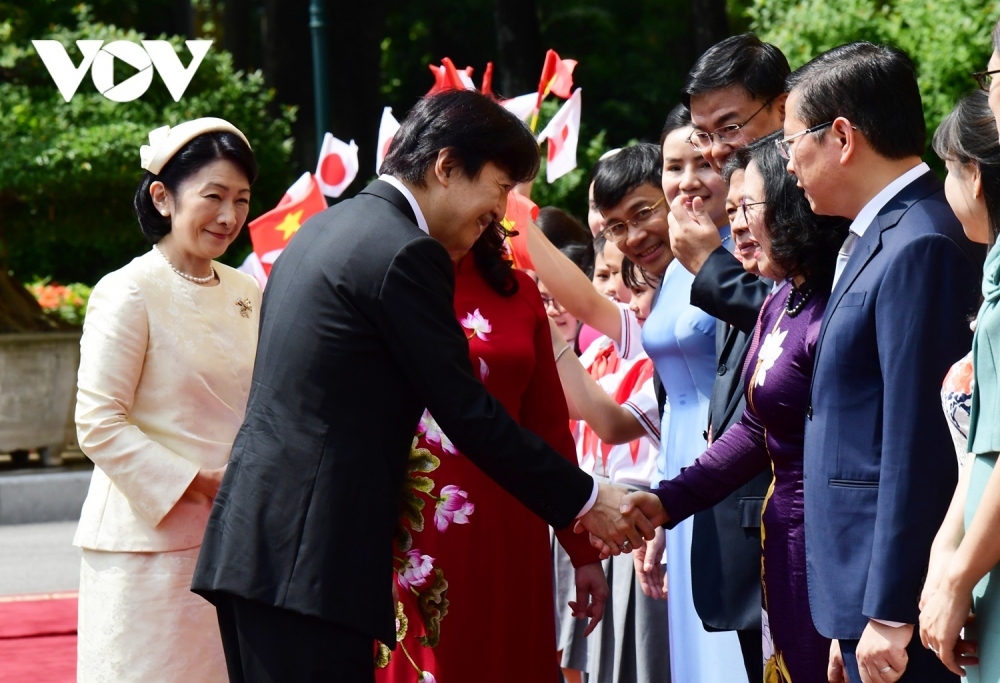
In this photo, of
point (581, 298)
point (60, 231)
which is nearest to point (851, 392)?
point (581, 298)

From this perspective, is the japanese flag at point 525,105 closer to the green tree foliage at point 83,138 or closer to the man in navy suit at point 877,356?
the man in navy suit at point 877,356

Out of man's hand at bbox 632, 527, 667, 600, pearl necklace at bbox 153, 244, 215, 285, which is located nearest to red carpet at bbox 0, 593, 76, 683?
pearl necklace at bbox 153, 244, 215, 285

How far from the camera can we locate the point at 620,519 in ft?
10.0

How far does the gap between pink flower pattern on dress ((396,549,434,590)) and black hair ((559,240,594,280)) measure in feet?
7.35

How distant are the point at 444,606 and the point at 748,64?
1.57 meters

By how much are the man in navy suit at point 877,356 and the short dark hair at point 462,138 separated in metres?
0.58

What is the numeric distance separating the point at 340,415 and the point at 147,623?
1054 mm

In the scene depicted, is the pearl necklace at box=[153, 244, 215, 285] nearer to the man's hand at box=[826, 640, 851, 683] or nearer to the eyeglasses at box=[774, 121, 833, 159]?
the eyeglasses at box=[774, 121, 833, 159]

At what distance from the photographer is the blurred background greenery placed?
31.6 ft

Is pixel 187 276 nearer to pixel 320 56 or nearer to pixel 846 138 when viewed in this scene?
pixel 846 138

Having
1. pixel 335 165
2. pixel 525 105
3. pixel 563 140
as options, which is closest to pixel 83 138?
pixel 335 165

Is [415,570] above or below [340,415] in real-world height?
below

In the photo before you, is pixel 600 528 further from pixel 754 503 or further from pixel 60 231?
pixel 60 231

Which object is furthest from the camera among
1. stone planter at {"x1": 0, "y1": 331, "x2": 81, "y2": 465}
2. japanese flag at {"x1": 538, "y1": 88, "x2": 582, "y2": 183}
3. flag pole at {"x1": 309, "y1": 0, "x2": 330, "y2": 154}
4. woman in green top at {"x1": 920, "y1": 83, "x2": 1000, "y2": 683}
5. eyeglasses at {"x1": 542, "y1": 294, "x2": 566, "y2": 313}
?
flag pole at {"x1": 309, "y1": 0, "x2": 330, "y2": 154}
